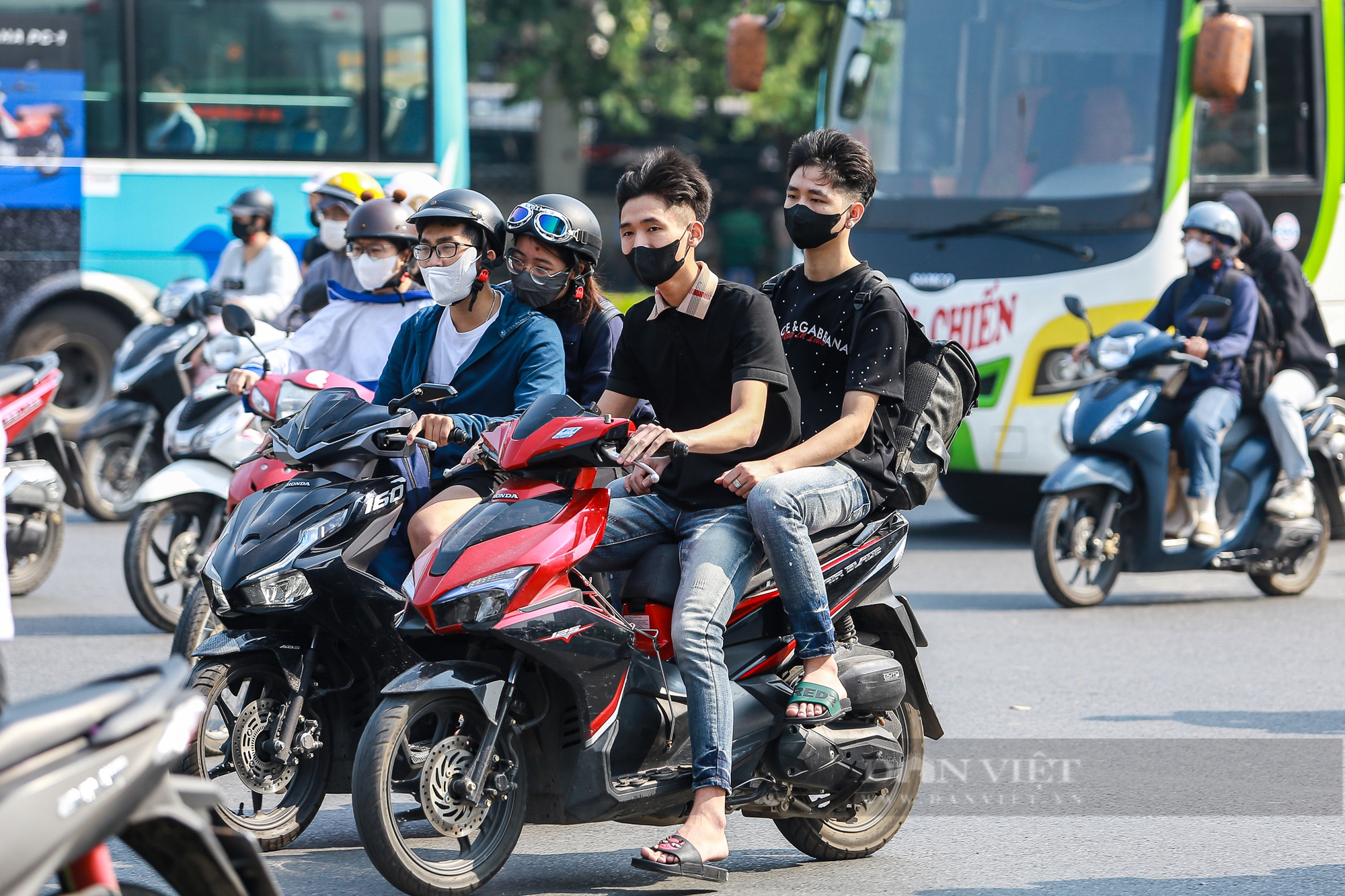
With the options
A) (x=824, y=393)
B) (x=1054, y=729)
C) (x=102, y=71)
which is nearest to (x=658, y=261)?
(x=824, y=393)

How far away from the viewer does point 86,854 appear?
240 cm

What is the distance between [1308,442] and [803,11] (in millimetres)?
15997

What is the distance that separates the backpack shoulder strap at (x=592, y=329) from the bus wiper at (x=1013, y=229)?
219 inches

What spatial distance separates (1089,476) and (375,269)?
397 cm

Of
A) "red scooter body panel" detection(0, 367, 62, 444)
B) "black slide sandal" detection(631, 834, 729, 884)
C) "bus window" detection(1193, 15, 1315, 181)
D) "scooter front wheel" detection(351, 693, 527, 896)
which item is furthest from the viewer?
"bus window" detection(1193, 15, 1315, 181)

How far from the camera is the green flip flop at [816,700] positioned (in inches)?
164

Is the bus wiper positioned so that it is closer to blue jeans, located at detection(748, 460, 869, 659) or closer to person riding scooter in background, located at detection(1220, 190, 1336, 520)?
person riding scooter in background, located at detection(1220, 190, 1336, 520)

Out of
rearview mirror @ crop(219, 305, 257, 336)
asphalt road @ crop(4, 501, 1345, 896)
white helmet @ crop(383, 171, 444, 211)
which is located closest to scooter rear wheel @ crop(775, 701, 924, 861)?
asphalt road @ crop(4, 501, 1345, 896)

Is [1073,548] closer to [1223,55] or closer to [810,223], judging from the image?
[1223,55]

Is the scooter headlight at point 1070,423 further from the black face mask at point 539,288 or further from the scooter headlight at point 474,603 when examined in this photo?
the scooter headlight at point 474,603

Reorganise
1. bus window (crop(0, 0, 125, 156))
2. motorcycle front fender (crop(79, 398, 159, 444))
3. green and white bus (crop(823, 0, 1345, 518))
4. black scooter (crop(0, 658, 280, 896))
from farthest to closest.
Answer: bus window (crop(0, 0, 125, 156)) → green and white bus (crop(823, 0, 1345, 518)) → motorcycle front fender (crop(79, 398, 159, 444)) → black scooter (crop(0, 658, 280, 896))

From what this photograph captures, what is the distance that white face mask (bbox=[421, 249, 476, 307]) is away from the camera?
479 centimetres

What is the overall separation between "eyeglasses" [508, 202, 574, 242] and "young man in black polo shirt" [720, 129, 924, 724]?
59 cm

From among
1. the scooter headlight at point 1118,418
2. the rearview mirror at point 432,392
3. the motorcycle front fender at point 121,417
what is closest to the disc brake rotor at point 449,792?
the rearview mirror at point 432,392
